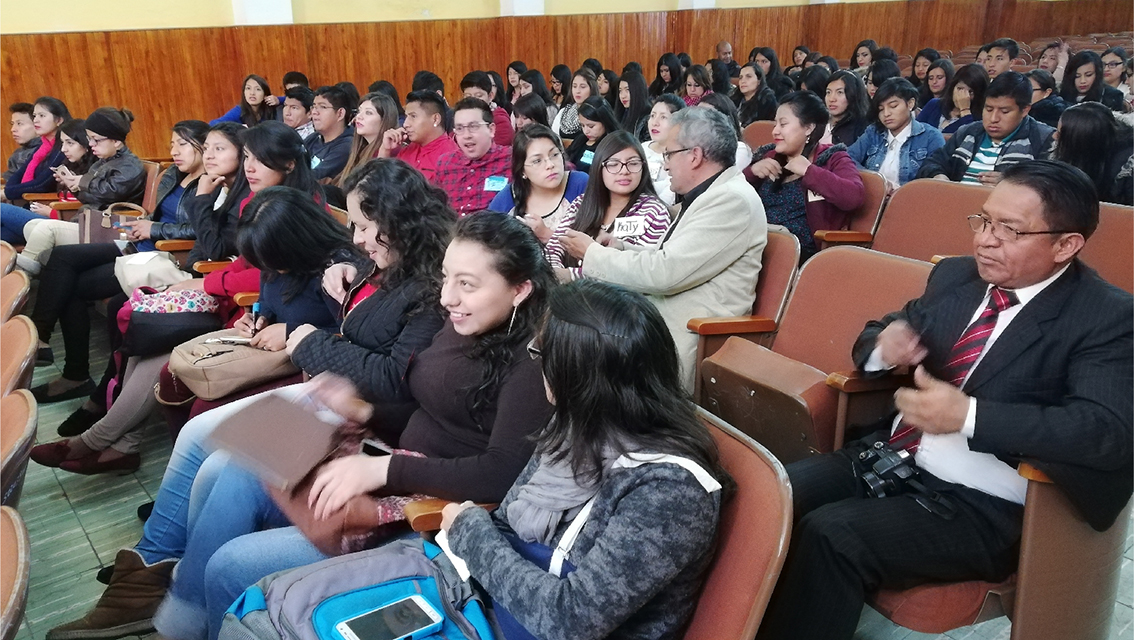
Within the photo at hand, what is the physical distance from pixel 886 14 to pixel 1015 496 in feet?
41.0

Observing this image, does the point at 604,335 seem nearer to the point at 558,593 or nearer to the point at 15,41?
the point at 558,593

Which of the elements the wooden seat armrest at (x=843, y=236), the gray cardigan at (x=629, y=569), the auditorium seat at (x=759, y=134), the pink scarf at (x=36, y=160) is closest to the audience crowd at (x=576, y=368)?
the gray cardigan at (x=629, y=569)

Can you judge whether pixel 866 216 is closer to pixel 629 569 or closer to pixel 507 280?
pixel 507 280

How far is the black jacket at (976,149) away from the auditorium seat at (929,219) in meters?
0.58

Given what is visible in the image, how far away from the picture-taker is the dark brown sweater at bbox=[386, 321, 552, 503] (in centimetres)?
147

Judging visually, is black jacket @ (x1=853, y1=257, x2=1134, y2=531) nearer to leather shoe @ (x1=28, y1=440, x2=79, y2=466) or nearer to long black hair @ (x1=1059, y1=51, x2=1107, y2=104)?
leather shoe @ (x1=28, y1=440, x2=79, y2=466)

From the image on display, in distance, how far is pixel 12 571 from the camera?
45.0 inches

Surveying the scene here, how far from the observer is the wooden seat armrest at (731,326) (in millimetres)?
2230

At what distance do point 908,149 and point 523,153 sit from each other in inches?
77.0

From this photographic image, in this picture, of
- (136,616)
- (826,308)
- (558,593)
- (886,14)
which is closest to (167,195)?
(136,616)

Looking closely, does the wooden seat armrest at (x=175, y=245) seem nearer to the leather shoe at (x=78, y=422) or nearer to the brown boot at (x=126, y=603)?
the leather shoe at (x=78, y=422)

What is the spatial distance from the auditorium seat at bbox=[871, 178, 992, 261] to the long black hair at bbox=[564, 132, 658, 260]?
0.89 metres

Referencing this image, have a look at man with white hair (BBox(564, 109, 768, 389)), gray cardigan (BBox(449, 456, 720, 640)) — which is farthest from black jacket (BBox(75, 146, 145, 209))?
gray cardigan (BBox(449, 456, 720, 640))

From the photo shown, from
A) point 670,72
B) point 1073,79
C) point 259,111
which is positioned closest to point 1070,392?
point 1073,79
